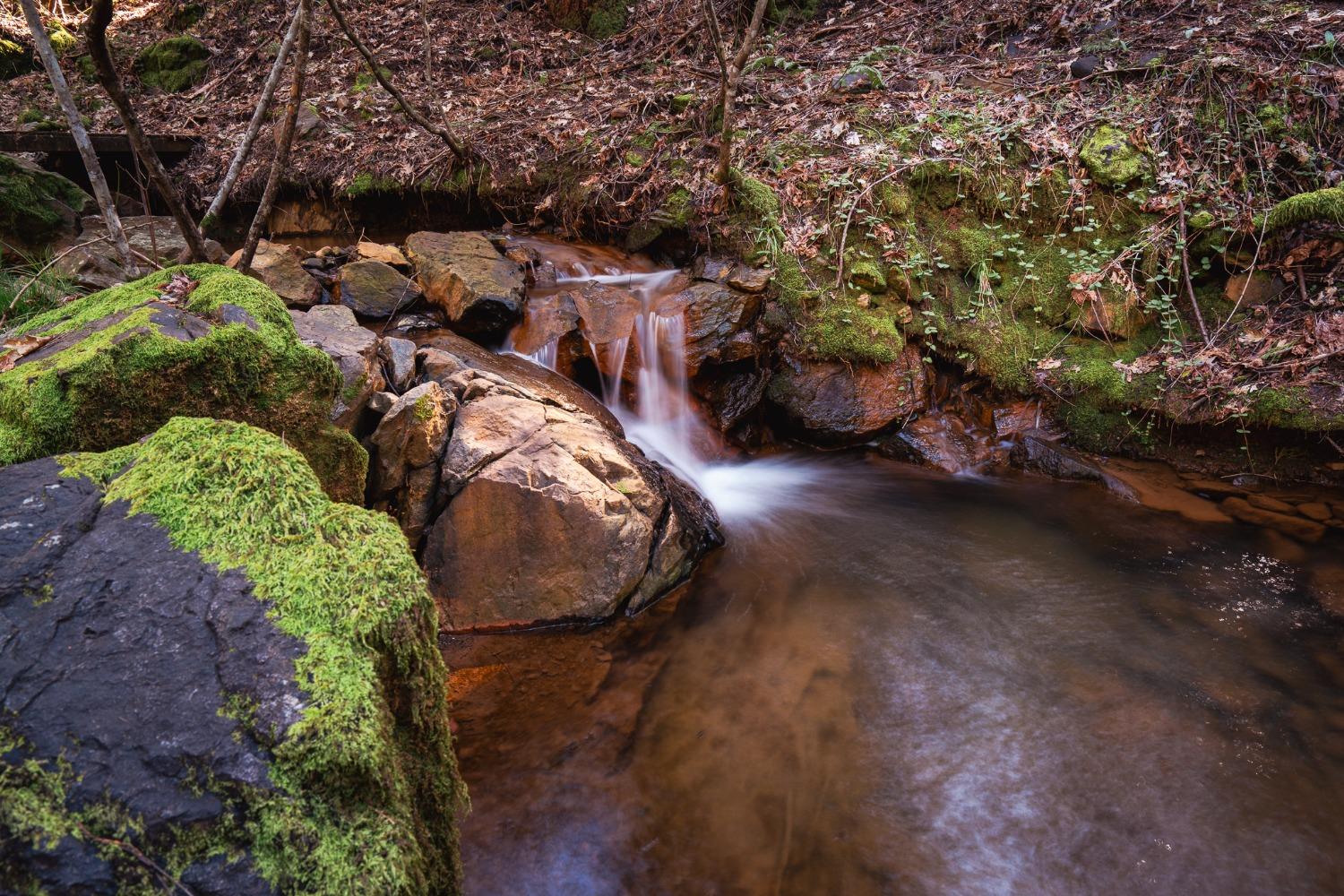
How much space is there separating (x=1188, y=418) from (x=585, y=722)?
5.41 m

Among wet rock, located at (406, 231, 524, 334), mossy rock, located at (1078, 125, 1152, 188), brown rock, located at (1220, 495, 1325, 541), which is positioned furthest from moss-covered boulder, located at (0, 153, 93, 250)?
brown rock, located at (1220, 495, 1325, 541)

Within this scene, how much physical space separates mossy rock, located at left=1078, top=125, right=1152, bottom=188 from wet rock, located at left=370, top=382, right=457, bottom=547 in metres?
6.42

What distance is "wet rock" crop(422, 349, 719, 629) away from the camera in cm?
419

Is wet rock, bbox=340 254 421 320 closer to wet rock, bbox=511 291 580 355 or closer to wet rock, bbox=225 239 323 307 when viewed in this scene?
wet rock, bbox=225 239 323 307

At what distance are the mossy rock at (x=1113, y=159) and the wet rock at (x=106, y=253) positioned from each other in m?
7.77

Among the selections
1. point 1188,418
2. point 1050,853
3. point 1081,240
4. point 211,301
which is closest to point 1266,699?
point 1050,853

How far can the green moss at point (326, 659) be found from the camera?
4.65ft

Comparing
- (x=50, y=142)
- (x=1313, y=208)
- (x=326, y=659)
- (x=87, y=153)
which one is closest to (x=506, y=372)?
(x=87, y=153)

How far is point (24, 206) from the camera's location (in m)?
7.12

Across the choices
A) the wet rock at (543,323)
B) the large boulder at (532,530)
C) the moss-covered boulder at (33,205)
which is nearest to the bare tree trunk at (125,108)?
the large boulder at (532,530)

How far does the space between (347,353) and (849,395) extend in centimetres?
421

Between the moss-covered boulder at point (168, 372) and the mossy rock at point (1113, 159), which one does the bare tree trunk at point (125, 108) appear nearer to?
the moss-covered boulder at point (168, 372)

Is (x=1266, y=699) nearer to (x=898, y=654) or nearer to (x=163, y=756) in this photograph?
(x=898, y=654)

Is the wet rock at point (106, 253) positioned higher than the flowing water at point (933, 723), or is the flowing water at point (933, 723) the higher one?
the wet rock at point (106, 253)
